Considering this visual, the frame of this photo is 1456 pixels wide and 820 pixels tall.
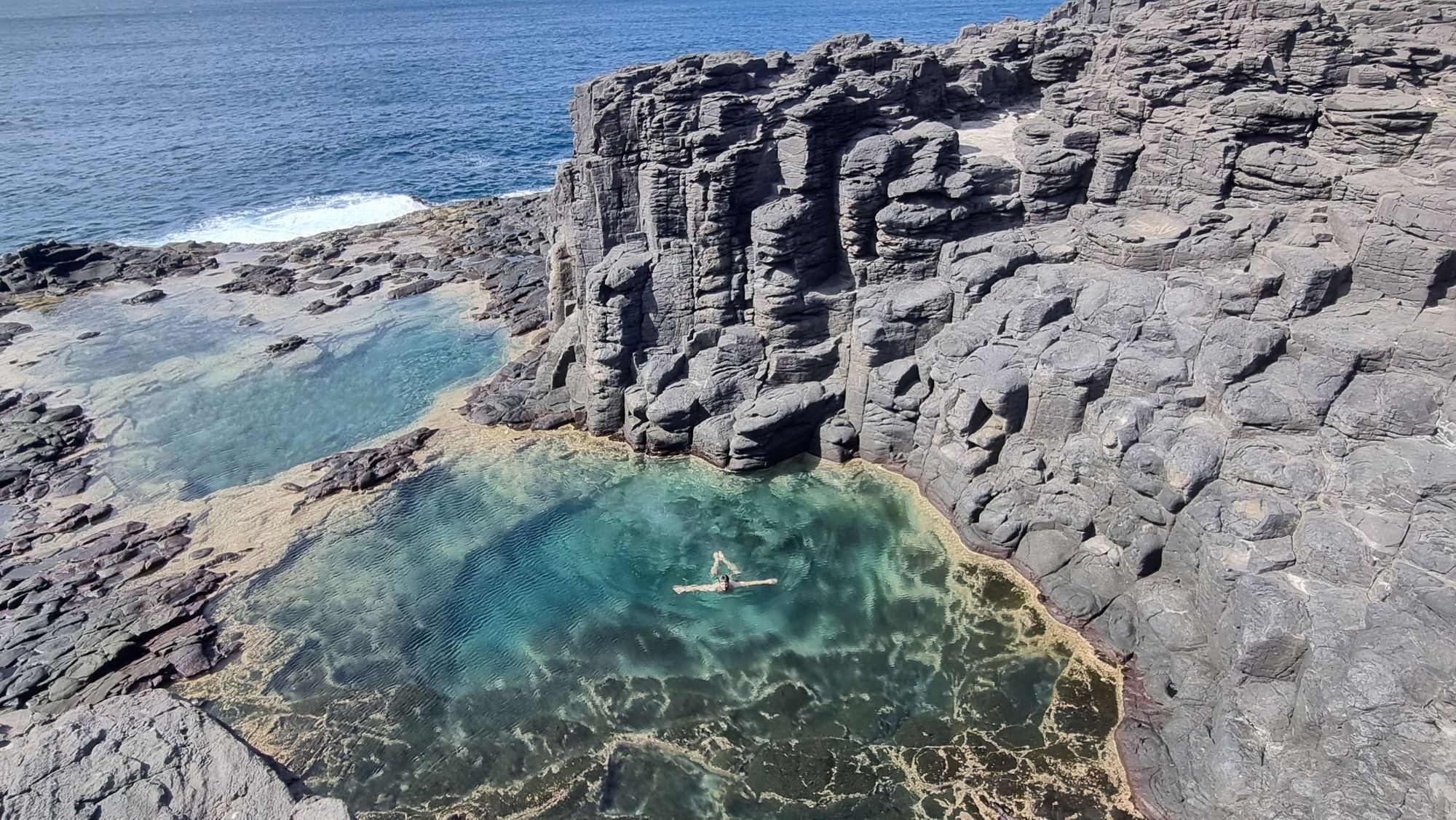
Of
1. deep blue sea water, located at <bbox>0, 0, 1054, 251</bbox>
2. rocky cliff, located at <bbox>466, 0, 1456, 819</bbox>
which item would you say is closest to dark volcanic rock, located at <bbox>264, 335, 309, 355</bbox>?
rocky cliff, located at <bbox>466, 0, 1456, 819</bbox>

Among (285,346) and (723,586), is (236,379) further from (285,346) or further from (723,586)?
(723,586)

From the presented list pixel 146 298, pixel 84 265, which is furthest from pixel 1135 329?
pixel 84 265

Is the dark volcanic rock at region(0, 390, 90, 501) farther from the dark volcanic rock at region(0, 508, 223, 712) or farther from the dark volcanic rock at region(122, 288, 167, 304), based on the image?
the dark volcanic rock at region(122, 288, 167, 304)

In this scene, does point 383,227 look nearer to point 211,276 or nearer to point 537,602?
point 211,276

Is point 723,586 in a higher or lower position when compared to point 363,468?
higher

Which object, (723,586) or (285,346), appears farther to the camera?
(285,346)

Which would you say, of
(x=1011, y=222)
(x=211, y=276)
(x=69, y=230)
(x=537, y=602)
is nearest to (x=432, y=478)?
(x=537, y=602)
